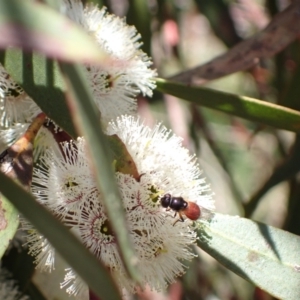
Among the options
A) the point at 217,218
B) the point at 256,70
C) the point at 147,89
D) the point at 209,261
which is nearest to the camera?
the point at 217,218

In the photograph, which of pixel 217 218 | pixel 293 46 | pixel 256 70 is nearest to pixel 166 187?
pixel 217 218

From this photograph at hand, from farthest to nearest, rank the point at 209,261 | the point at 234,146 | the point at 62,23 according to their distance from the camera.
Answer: the point at 234,146 < the point at 209,261 < the point at 62,23

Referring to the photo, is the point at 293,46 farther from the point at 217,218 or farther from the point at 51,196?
the point at 51,196

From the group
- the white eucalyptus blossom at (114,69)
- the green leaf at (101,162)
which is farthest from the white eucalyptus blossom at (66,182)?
the green leaf at (101,162)

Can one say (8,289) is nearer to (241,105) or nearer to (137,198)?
(137,198)

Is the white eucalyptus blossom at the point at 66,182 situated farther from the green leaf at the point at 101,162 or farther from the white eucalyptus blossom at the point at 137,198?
the green leaf at the point at 101,162

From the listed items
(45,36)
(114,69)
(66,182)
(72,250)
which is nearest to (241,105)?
→ (114,69)

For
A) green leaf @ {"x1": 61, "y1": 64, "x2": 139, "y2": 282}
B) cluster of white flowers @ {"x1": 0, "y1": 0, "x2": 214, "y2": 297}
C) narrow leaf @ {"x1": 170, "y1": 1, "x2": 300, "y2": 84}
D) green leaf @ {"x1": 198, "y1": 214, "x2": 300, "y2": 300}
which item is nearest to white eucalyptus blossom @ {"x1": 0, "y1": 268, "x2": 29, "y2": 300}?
cluster of white flowers @ {"x1": 0, "y1": 0, "x2": 214, "y2": 297}
